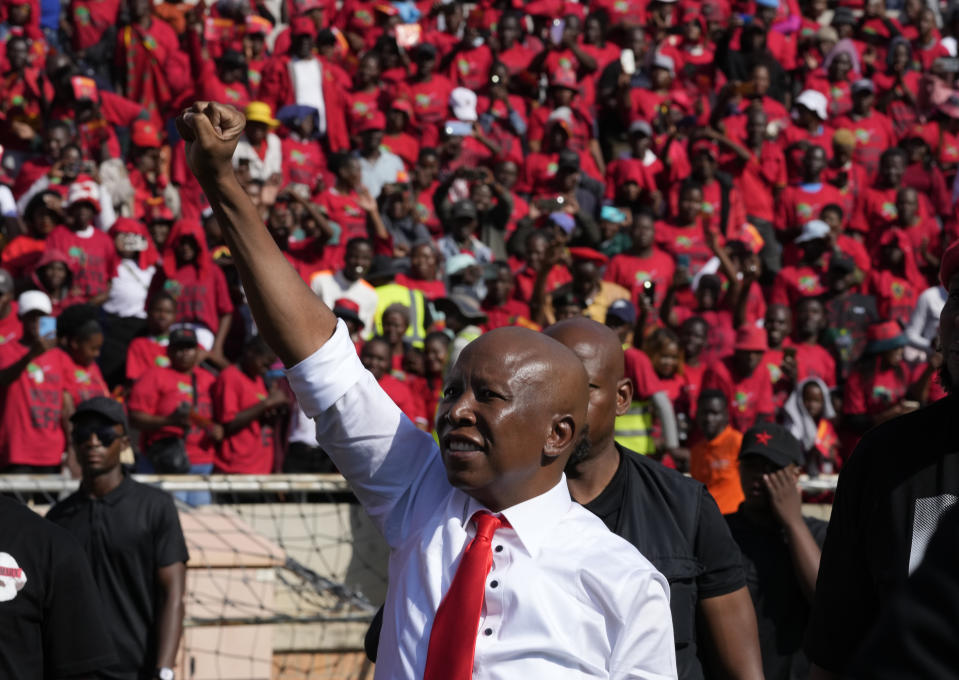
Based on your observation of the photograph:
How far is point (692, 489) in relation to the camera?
11.3ft

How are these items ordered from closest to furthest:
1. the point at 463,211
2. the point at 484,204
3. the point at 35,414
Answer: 1. the point at 35,414
2. the point at 463,211
3. the point at 484,204

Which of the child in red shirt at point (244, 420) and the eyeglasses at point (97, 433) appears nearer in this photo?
the eyeglasses at point (97, 433)

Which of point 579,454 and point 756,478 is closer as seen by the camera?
point 579,454

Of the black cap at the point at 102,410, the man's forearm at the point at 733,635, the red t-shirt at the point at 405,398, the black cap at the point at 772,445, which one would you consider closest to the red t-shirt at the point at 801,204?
the red t-shirt at the point at 405,398

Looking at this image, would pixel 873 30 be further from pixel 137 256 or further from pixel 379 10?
pixel 137 256

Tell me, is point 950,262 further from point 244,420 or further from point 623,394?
point 244,420

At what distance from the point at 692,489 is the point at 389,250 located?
7.94m

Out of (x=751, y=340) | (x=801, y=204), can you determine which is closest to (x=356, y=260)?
(x=751, y=340)

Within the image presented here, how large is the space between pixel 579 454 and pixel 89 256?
24.6 ft

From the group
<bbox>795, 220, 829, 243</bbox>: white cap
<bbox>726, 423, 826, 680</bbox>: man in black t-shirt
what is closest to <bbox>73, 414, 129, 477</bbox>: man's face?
<bbox>726, 423, 826, 680</bbox>: man in black t-shirt

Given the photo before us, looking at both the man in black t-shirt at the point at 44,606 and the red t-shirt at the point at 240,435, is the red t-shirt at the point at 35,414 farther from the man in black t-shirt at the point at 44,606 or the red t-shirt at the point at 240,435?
the man in black t-shirt at the point at 44,606

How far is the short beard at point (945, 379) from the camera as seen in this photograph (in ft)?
7.94

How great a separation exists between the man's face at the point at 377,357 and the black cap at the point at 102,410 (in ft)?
9.38

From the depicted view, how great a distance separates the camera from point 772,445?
16.1 feet
